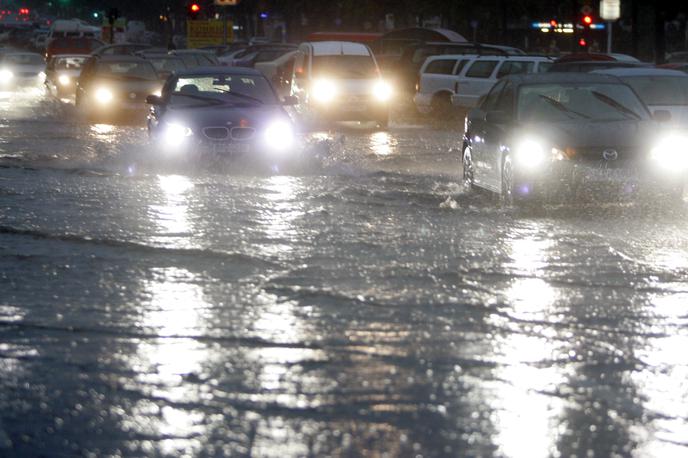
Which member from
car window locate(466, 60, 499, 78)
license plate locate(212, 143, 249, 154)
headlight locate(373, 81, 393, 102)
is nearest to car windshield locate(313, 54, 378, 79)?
headlight locate(373, 81, 393, 102)

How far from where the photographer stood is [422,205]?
50.8ft

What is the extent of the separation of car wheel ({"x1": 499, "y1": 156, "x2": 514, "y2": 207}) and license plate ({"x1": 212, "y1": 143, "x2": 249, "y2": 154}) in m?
4.88

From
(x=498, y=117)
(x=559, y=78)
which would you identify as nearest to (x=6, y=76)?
(x=559, y=78)

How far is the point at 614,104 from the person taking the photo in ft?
51.1

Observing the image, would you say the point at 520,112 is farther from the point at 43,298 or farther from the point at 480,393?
the point at 480,393

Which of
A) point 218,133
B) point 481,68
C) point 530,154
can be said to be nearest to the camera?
point 530,154

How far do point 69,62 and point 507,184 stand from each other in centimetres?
3306

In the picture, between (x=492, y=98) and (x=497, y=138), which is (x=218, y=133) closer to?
(x=492, y=98)

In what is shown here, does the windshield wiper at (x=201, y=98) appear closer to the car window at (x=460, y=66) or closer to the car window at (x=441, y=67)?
the car window at (x=460, y=66)

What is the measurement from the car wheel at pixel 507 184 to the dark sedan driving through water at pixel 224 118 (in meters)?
4.88

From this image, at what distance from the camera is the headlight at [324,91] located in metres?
31.5

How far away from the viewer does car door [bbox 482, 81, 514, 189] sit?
15202 millimetres

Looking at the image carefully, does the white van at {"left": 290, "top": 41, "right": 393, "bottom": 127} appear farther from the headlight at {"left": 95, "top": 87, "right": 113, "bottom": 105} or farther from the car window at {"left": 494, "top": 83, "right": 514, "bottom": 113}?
the car window at {"left": 494, "top": 83, "right": 514, "bottom": 113}

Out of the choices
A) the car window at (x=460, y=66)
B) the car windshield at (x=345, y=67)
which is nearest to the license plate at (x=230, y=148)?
the car windshield at (x=345, y=67)
